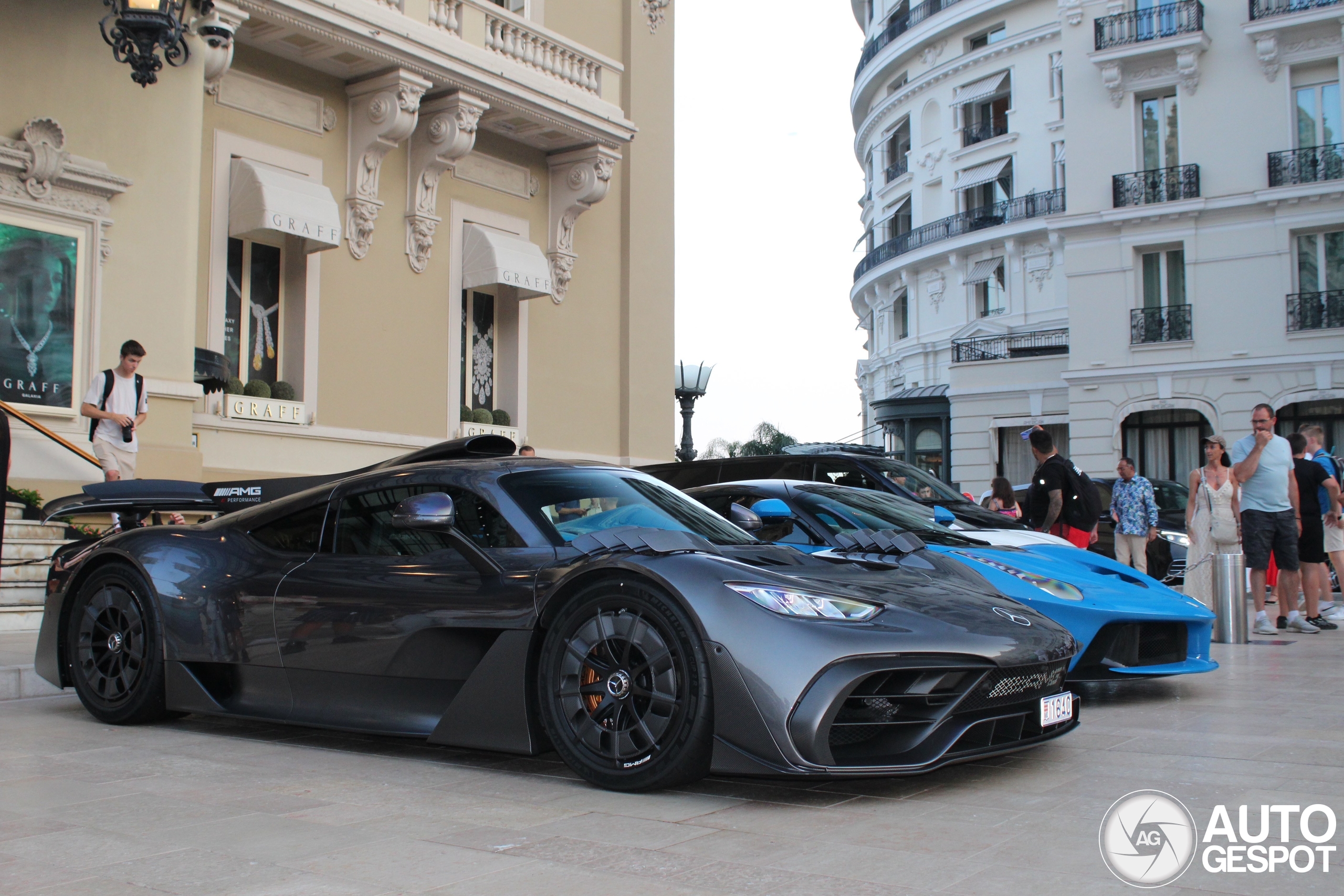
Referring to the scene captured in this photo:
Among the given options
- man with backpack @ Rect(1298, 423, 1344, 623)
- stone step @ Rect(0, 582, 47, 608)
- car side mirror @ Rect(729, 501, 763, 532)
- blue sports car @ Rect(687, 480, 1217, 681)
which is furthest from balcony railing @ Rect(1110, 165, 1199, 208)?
stone step @ Rect(0, 582, 47, 608)

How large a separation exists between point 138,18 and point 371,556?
24.1 feet

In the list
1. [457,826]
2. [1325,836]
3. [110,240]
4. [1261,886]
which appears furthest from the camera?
[110,240]

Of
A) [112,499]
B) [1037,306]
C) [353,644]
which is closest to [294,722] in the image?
[353,644]

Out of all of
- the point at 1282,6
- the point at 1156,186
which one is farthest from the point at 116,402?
the point at 1282,6

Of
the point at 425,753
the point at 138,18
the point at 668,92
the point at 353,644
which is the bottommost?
the point at 425,753

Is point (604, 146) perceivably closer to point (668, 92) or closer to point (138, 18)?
point (668, 92)

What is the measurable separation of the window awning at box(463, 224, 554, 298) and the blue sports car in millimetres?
8319

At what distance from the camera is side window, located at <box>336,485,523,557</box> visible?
4.45 m

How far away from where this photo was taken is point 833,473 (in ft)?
31.4

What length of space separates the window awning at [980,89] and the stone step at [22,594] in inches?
1481

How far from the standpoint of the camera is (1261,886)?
2725 millimetres

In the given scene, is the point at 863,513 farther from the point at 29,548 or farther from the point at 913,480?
the point at 29,548

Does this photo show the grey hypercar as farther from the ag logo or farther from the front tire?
the ag logo

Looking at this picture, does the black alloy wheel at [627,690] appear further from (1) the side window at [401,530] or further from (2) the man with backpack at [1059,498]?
(2) the man with backpack at [1059,498]
